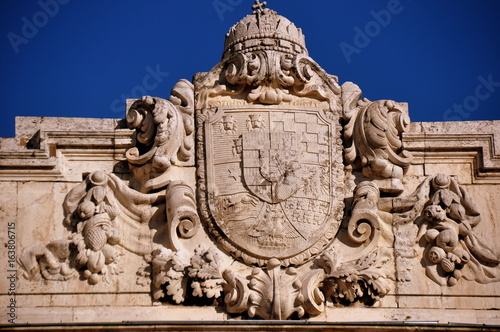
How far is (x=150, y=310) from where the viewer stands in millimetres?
16281

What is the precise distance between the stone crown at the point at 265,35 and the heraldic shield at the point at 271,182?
767 millimetres

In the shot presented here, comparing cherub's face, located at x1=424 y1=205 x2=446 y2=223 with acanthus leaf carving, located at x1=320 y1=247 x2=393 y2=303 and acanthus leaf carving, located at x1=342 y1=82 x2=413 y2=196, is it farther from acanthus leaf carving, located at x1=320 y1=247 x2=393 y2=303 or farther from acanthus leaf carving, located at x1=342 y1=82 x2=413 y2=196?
acanthus leaf carving, located at x1=320 y1=247 x2=393 y2=303

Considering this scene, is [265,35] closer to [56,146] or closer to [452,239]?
[56,146]

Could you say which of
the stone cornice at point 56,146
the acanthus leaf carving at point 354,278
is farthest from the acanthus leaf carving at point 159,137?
the acanthus leaf carving at point 354,278

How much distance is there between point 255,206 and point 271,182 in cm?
33

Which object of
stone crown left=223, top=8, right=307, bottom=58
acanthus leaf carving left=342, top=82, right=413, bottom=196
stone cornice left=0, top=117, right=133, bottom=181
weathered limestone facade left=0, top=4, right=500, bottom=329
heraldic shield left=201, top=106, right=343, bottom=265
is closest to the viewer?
weathered limestone facade left=0, top=4, right=500, bottom=329

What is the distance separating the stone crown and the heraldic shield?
0.77 m

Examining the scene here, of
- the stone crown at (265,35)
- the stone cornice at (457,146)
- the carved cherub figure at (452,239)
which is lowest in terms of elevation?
the carved cherub figure at (452,239)

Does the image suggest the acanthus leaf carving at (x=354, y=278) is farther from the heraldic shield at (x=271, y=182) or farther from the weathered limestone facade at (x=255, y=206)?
the heraldic shield at (x=271, y=182)

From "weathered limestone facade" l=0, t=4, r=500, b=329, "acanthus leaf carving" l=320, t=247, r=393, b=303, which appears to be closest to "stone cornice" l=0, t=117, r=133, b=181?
"weathered limestone facade" l=0, t=4, r=500, b=329

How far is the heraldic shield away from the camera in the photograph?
1658 centimetres

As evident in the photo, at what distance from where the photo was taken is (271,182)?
16.7 metres

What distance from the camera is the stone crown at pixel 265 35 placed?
685 inches

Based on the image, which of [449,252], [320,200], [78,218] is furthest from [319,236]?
[78,218]
